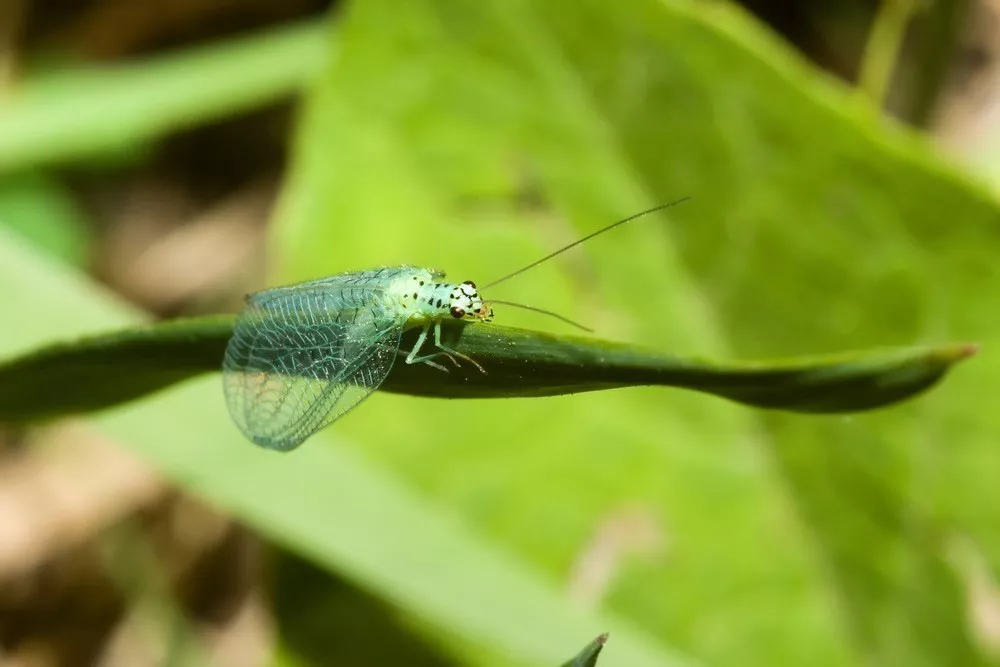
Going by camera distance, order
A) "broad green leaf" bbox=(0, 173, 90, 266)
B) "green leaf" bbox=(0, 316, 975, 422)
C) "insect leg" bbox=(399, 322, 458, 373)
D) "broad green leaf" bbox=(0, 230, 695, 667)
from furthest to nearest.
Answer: "broad green leaf" bbox=(0, 173, 90, 266), "broad green leaf" bbox=(0, 230, 695, 667), "insect leg" bbox=(399, 322, 458, 373), "green leaf" bbox=(0, 316, 975, 422)

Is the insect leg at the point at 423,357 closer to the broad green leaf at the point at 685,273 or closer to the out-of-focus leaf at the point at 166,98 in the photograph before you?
the broad green leaf at the point at 685,273

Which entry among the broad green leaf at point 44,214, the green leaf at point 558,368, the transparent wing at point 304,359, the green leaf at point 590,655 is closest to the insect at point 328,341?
the transparent wing at point 304,359

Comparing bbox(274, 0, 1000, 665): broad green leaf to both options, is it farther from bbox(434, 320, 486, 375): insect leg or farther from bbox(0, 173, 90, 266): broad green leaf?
bbox(0, 173, 90, 266): broad green leaf

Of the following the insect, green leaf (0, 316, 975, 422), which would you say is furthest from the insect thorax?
green leaf (0, 316, 975, 422)

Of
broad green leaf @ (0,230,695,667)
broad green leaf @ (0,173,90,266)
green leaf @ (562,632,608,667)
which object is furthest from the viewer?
broad green leaf @ (0,173,90,266)

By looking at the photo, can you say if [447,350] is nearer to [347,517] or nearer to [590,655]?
[590,655]

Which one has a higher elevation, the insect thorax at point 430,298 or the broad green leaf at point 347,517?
the insect thorax at point 430,298

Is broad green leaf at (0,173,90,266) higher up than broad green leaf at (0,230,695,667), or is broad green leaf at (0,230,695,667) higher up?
broad green leaf at (0,230,695,667)

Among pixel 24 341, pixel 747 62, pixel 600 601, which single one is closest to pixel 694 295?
pixel 747 62
